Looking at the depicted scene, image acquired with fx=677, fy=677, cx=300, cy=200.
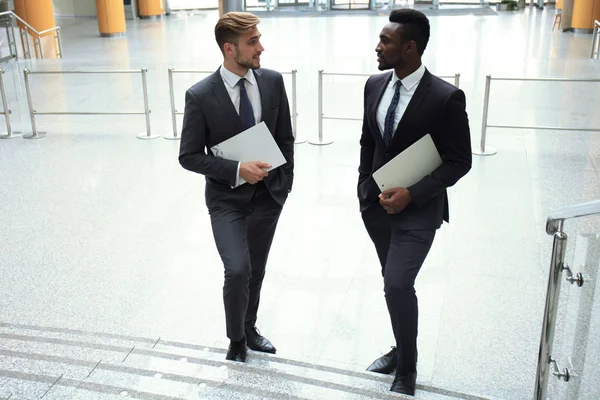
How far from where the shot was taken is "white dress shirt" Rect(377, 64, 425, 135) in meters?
3.31

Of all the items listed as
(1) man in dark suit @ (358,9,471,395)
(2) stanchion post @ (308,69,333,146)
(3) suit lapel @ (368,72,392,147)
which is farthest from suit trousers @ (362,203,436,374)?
(2) stanchion post @ (308,69,333,146)

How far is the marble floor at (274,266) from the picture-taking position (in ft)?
11.2

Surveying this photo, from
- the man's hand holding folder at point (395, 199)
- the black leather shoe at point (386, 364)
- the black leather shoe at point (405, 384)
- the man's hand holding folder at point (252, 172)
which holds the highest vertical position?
the man's hand holding folder at point (252, 172)

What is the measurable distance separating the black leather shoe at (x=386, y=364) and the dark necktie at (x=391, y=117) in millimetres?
1158

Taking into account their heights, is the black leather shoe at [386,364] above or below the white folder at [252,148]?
below

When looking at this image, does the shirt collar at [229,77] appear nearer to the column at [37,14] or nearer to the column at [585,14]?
the column at [37,14]

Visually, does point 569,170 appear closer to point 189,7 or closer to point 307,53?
point 307,53

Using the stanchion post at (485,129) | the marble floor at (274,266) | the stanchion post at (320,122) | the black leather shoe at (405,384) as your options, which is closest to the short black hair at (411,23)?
the marble floor at (274,266)

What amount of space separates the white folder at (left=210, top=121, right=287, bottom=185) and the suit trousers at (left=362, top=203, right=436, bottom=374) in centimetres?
68

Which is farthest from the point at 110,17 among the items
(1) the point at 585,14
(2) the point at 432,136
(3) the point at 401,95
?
(2) the point at 432,136

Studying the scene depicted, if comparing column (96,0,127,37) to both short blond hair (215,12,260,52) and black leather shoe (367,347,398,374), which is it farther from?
black leather shoe (367,347,398,374)

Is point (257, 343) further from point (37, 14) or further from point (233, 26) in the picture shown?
point (37, 14)

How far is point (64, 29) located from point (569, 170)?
19612mm

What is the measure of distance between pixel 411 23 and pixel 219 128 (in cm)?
108
